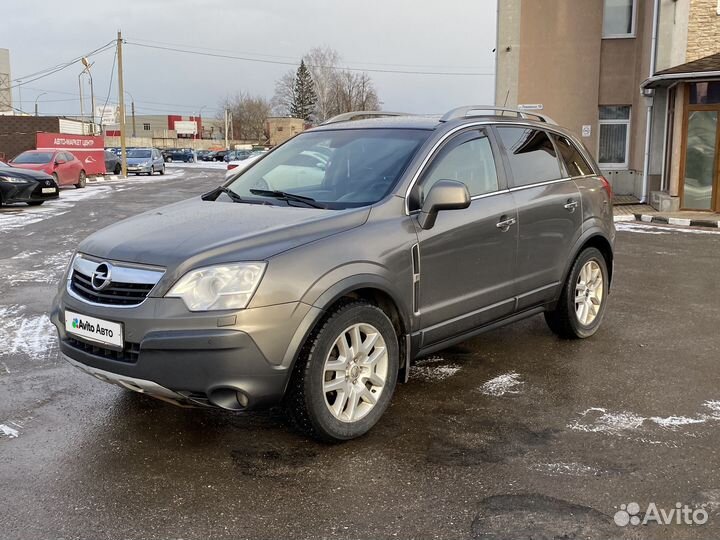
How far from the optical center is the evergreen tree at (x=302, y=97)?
107 m

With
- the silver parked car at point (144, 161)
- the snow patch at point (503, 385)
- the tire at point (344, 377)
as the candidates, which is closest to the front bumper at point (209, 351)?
the tire at point (344, 377)

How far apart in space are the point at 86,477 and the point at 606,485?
257 centimetres

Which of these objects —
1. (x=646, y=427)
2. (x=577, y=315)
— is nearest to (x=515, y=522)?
(x=646, y=427)

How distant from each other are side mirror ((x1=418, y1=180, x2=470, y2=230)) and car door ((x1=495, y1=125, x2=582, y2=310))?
1.03 meters

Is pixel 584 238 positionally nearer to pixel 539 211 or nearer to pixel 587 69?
pixel 539 211

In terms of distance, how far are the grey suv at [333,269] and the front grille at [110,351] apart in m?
0.01

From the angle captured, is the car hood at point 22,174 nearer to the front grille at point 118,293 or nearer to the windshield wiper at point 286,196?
the windshield wiper at point 286,196

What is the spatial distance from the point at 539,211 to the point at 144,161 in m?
38.8

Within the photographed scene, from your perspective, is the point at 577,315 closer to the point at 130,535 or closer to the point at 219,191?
the point at 219,191

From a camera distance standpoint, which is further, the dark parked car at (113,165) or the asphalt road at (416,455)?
the dark parked car at (113,165)

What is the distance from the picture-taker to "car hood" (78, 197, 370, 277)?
142 inches

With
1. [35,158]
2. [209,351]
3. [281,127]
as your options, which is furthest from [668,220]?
[281,127]

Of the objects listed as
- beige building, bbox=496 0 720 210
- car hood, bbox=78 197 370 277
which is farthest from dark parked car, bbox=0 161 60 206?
car hood, bbox=78 197 370 277

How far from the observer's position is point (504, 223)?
194 inches
